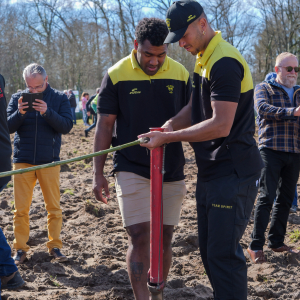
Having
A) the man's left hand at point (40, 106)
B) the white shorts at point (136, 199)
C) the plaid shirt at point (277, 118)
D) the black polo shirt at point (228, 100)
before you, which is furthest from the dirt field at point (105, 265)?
the man's left hand at point (40, 106)

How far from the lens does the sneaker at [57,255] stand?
411 cm

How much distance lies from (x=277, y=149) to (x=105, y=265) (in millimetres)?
2202

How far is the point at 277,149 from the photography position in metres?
4.17

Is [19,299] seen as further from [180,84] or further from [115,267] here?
[180,84]

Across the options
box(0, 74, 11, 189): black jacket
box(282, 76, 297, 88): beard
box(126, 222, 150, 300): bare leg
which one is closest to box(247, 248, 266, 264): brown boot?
box(126, 222, 150, 300): bare leg

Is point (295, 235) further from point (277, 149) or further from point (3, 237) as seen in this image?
point (3, 237)

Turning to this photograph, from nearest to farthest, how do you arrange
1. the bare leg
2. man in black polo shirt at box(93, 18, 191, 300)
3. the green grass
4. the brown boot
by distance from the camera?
1. the bare leg
2. man in black polo shirt at box(93, 18, 191, 300)
3. the brown boot
4. the green grass

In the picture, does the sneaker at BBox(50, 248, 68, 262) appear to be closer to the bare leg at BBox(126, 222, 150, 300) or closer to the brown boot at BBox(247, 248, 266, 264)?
the bare leg at BBox(126, 222, 150, 300)

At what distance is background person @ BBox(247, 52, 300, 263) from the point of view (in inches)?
163

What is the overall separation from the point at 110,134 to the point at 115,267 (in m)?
1.58

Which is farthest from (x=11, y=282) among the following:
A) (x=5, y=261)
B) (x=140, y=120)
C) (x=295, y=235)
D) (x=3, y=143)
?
(x=295, y=235)

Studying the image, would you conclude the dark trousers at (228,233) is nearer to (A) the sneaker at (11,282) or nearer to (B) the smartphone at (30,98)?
(A) the sneaker at (11,282)

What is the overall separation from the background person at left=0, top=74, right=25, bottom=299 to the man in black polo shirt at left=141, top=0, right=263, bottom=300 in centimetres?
158

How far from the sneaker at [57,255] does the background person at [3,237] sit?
0.58m
